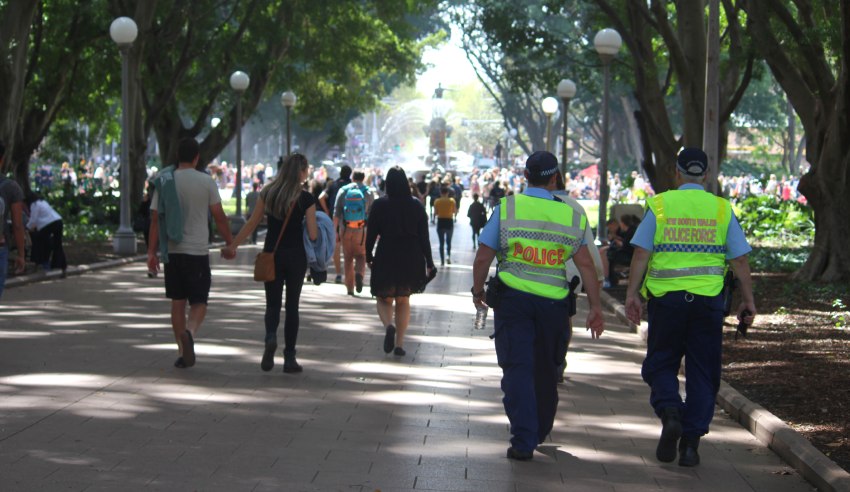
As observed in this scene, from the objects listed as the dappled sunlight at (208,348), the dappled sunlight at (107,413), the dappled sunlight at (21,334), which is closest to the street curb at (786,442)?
the dappled sunlight at (107,413)

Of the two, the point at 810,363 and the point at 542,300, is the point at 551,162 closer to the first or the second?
the point at 542,300

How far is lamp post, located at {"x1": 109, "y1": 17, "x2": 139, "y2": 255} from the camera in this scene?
904 inches

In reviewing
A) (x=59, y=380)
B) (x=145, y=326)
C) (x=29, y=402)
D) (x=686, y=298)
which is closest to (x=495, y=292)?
(x=686, y=298)

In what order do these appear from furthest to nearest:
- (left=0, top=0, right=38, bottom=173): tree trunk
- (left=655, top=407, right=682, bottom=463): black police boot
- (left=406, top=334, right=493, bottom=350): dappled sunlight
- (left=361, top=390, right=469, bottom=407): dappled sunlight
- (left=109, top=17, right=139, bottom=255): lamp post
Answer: (left=109, top=17, right=139, bottom=255): lamp post, (left=0, top=0, right=38, bottom=173): tree trunk, (left=406, top=334, right=493, bottom=350): dappled sunlight, (left=361, top=390, right=469, bottom=407): dappled sunlight, (left=655, top=407, right=682, bottom=463): black police boot

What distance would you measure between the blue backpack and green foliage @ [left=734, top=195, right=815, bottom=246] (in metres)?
13.4

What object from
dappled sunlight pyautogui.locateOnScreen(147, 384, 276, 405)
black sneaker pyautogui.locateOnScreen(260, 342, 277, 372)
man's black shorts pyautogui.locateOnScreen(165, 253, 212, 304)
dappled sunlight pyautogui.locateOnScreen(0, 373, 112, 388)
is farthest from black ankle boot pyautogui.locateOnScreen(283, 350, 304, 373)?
dappled sunlight pyautogui.locateOnScreen(0, 373, 112, 388)

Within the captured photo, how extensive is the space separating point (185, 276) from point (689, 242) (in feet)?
13.8

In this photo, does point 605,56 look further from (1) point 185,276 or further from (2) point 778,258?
(1) point 185,276

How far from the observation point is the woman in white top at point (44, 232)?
1850 centimetres

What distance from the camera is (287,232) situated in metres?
10.3

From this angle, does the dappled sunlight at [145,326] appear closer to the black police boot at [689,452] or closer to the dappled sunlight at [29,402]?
the dappled sunlight at [29,402]

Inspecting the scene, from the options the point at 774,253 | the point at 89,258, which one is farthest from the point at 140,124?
the point at 774,253

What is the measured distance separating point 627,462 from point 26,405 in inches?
149

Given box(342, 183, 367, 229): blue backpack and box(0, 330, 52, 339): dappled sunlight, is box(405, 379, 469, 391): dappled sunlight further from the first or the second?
box(342, 183, 367, 229): blue backpack
